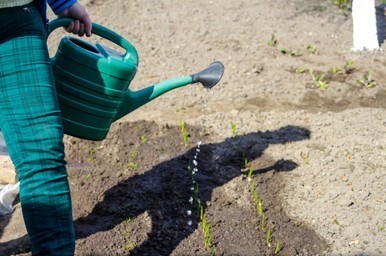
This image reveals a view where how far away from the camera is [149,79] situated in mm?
4531

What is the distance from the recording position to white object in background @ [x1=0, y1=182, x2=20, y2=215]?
338 centimetres

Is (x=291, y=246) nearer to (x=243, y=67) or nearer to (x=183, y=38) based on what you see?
(x=243, y=67)

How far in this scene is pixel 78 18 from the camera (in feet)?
9.02

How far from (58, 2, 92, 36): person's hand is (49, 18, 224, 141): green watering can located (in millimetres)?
24

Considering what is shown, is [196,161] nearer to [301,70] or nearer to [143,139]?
[143,139]

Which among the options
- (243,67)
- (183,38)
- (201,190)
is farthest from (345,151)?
(183,38)

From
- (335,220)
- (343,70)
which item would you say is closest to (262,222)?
(335,220)

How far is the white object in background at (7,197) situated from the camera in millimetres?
3385

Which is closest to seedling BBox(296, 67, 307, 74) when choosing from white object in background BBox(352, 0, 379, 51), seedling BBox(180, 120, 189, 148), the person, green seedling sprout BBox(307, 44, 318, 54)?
green seedling sprout BBox(307, 44, 318, 54)

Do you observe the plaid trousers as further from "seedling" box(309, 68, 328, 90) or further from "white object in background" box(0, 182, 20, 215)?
"seedling" box(309, 68, 328, 90)

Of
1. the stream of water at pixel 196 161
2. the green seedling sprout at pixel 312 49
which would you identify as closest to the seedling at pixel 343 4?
the green seedling sprout at pixel 312 49

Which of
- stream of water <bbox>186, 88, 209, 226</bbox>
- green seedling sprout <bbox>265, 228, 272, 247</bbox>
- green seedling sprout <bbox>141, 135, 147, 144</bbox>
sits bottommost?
green seedling sprout <bbox>265, 228, 272, 247</bbox>

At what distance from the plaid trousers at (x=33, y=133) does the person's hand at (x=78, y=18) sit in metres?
0.36

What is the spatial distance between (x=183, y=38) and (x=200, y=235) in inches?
86.8
